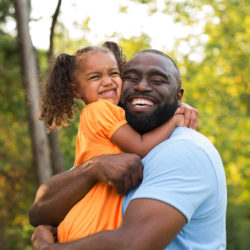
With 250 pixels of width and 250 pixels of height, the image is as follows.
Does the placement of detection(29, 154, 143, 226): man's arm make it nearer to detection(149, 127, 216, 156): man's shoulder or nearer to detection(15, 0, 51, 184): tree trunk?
detection(149, 127, 216, 156): man's shoulder

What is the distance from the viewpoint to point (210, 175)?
2172 mm

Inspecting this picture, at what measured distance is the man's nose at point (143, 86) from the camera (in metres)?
2.51

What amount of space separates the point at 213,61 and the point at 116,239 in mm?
14491

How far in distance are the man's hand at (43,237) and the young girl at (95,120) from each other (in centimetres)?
7

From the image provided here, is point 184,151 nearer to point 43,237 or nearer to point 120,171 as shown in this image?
point 120,171

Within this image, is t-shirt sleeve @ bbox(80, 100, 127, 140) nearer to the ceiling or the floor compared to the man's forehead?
nearer to the floor

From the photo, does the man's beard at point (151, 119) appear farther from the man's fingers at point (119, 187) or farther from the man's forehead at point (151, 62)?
the man's fingers at point (119, 187)

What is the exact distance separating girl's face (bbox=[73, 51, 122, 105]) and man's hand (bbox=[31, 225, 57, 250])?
1.08 meters

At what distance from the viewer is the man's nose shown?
2.51 meters

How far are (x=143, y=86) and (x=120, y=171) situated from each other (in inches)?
21.4

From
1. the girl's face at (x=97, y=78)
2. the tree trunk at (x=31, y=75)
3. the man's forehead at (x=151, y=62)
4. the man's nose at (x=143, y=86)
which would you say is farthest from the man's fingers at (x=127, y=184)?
the tree trunk at (x=31, y=75)

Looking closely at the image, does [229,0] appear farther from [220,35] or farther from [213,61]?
[213,61]

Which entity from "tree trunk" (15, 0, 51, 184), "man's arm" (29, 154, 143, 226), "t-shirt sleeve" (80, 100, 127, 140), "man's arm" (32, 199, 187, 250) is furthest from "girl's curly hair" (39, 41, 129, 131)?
"tree trunk" (15, 0, 51, 184)

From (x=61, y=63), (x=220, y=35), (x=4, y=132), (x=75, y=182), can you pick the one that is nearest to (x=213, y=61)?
(x=220, y=35)
